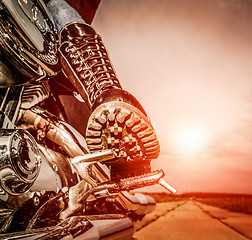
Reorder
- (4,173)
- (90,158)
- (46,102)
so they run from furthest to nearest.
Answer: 1. (46,102)
2. (90,158)
3. (4,173)

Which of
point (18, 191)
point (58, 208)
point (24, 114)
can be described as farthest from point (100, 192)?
point (24, 114)

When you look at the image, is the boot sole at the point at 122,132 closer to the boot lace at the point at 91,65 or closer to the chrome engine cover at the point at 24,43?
the boot lace at the point at 91,65

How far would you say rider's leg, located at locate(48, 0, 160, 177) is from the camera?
2.85ft

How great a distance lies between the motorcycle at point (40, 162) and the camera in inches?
28.0

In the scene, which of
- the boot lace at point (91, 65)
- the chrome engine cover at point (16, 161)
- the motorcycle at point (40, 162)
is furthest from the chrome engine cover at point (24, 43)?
the chrome engine cover at point (16, 161)

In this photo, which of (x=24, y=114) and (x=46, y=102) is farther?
(x=46, y=102)

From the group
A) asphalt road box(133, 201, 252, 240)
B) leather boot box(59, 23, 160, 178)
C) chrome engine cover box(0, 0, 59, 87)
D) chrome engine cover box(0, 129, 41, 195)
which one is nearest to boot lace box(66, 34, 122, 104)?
leather boot box(59, 23, 160, 178)

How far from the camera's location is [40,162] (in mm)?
769

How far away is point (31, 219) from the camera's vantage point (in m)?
0.77

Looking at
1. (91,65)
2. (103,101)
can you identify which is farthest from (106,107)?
(91,65)

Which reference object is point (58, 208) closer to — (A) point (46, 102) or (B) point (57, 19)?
(A) point (46, 102)

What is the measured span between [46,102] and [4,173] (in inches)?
21.1

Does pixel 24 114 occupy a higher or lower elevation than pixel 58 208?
higher

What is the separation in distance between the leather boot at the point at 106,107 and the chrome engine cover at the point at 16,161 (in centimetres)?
23
